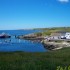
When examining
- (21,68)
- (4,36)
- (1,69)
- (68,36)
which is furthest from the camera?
(4,36)

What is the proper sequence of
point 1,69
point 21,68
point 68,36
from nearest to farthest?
point 1,69
point 21,68
point 68,36

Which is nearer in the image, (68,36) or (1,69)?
(1,69)

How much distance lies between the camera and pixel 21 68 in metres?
18.0

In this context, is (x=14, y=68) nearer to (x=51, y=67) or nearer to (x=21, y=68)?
(x=21, y=68)

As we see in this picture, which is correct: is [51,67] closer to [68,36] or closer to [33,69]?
[33,69]

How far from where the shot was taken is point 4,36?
157875 mm

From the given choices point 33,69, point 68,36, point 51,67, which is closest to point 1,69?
point 33,69

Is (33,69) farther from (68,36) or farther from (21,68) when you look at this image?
(68,36)

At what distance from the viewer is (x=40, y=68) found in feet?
59.8

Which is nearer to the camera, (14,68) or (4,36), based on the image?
(14,68)

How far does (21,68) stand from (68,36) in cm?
9240

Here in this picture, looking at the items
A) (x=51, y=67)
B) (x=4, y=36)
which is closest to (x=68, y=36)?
(x=4, y=36)

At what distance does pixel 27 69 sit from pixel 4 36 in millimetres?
142243

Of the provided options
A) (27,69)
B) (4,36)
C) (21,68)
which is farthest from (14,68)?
(4,36)
